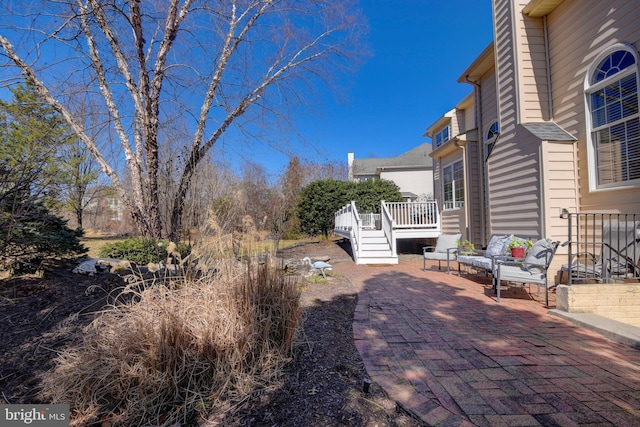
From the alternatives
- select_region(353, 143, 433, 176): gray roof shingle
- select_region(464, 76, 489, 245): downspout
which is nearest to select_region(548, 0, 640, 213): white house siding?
select_region(464, 76, 489, 245): downspout

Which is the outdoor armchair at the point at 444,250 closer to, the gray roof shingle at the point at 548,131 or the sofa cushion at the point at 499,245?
the sofa cushion at the point at 499,245

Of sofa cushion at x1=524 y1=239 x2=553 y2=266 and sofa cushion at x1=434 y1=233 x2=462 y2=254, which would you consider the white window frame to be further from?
sofa cushion at x1=524 y1=239 x2=553 y2=266

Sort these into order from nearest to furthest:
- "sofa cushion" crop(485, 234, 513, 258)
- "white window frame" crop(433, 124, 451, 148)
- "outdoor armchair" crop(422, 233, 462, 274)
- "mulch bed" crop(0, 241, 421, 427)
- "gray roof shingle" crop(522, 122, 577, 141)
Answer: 1. "mulch bed" crop(0, 241, 421, 427)
2. "gray roof shingle" crop(522, 122, 577, 141)
3. "sofa cushion" crop(485, 234, 513, 258)
4. "outdoor armchair" crop(422, 233, 462, 274)
5. "white window frame" crop(433, 124, 451, 148)

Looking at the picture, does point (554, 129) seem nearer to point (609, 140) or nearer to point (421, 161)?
point (609, 140)

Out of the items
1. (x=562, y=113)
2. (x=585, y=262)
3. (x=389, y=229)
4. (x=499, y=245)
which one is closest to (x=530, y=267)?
(x=585, y=262)

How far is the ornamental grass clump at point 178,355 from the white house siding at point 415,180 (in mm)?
23204

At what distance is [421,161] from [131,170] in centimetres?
2204

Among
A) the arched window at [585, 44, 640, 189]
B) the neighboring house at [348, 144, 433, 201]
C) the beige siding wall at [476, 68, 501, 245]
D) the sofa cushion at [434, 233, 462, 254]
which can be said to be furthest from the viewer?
the neighboring house at [348, 144, 433, 201]

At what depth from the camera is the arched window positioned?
14.9 feet

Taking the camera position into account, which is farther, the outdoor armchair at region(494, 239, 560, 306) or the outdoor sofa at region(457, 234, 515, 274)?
the outdoor sofa at region(457, 234, 515, 274)

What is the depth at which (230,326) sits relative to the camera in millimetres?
2297

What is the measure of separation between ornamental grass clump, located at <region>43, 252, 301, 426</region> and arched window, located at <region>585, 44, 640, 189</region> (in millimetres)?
5828

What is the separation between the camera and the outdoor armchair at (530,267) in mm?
4566

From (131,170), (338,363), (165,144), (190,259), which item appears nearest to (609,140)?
(338,363)
